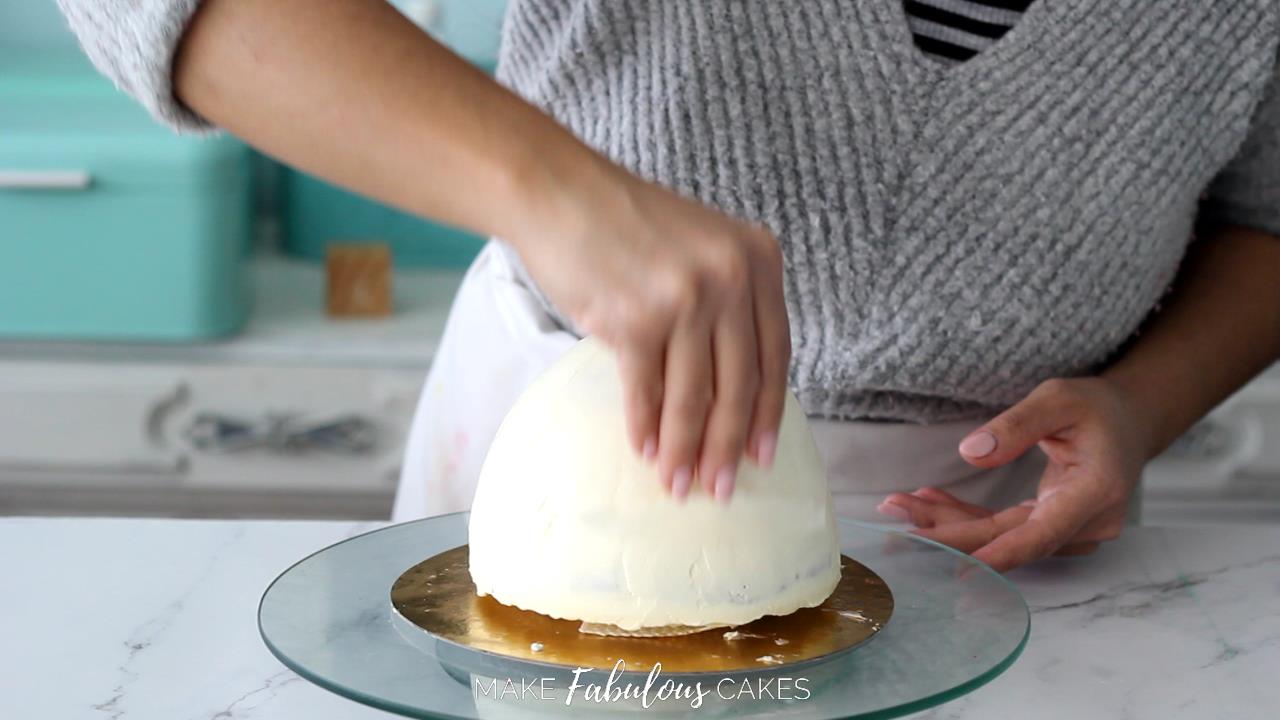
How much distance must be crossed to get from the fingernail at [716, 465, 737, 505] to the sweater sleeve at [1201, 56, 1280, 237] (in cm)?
55

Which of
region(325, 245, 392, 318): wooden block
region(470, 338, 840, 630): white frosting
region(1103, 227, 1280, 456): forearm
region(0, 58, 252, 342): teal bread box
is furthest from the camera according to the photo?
region(325, 245, 392, 318): wooden block

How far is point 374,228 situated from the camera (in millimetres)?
2037

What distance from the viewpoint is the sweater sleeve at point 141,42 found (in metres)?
0.57

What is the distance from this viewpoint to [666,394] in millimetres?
546

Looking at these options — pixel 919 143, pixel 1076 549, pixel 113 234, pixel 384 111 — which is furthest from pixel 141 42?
pixel 113 234

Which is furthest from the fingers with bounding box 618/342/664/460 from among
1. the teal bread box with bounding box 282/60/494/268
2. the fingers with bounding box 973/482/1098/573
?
the teal bread box with bounding box 282/60/494/268

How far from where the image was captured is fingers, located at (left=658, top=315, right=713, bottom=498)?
527mm

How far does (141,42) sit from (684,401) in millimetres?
270

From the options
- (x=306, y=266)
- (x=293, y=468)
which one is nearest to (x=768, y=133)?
(x=293, y=468)

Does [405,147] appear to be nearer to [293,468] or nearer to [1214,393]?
[1214,393]

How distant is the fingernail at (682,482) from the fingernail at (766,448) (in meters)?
0.03

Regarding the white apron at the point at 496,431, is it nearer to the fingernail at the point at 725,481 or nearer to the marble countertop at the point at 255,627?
the marble countertop at the point at 255,627

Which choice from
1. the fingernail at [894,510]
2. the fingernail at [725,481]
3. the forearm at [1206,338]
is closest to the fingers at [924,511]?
the fingernail at [894,510]

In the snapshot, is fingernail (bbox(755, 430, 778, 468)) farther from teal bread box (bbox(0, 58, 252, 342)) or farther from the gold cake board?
teal bread box (bbox(0, 58, 252, 342))
